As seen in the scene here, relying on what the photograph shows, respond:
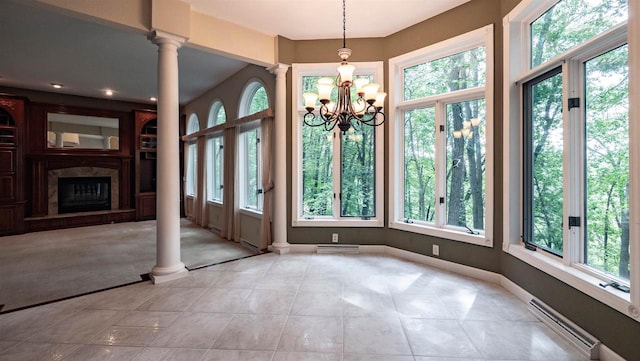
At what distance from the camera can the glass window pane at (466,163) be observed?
336 centimetres

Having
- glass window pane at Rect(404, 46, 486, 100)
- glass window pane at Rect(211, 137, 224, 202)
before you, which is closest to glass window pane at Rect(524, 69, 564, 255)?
glass window pane at Rect(404, 46, 486, 100)

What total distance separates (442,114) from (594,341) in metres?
2.63

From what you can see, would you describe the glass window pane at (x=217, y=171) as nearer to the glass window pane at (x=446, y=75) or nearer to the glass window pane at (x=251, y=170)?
the glass window pane at (x=251, y=170)

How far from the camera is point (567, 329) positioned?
2146 mm

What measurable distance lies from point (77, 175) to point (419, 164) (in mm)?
8012

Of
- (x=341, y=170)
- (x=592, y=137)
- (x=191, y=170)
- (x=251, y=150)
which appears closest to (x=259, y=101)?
(x=251, y=150)

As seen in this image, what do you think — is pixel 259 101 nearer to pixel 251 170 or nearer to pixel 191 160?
pixel 251 170

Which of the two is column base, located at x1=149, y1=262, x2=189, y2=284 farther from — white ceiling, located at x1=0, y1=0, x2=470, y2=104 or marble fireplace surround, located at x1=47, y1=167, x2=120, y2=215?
marble fireplace surround, located at x1=47, y1=167, x2=120, y2=215

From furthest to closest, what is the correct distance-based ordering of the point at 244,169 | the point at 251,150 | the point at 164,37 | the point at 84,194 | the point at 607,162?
the point at 84,194 < the point at 244,169 < the point at 251,150 < the point at 164,37 < the point at 607,162

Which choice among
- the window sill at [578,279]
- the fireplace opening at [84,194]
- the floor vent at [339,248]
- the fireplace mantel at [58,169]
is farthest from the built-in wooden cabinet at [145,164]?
the window sill at [578,279]

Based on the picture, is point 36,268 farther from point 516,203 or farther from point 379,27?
point 516,203

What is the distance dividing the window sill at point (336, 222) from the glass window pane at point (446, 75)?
1.87 meters

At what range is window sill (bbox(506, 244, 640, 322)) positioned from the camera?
1.78m

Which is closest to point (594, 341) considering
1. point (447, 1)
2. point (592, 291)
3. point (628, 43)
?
point (592, 291)
